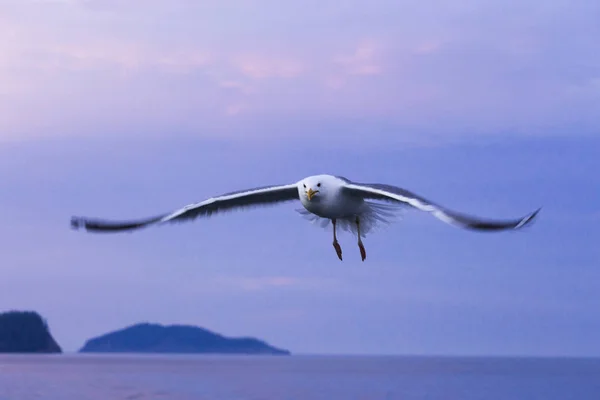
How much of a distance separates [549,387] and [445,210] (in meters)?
121

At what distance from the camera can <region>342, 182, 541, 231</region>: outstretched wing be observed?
21.5 metres

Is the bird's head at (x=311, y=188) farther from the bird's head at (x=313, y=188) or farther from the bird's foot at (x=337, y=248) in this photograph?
the bird's foot at (x=337, y=248)

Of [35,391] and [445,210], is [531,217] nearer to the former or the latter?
[445,210]

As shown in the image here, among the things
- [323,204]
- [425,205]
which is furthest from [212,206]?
[425,205]

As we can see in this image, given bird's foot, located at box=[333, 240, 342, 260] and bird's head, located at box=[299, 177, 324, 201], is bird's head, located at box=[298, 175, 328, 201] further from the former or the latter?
bird's foot, located at box=[333, 240, 342, 260]

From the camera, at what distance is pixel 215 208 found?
29.3 meters

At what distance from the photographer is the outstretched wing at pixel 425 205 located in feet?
70.6

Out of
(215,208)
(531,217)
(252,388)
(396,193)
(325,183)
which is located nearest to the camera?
(531,217)

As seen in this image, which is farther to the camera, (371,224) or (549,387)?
(549,387)

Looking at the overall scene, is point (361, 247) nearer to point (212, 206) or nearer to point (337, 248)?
point (337, 248)

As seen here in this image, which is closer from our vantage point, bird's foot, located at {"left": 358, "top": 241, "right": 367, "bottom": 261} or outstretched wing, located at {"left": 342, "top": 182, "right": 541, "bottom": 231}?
outstretched wing, located at {"left": 342, "top": 182, "right": 541, "bottom": 231}

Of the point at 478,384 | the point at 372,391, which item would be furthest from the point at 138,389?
the point at 478,384

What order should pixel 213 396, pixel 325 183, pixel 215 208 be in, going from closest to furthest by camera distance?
pixel 325 183
pixel 215 208
pixel 213 396

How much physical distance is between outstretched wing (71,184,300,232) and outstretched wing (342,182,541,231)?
183cm
